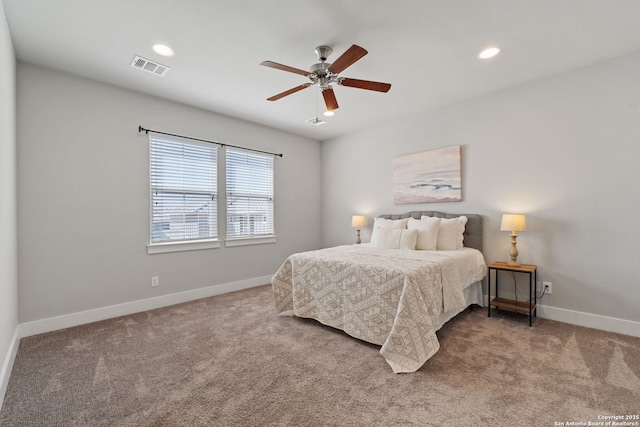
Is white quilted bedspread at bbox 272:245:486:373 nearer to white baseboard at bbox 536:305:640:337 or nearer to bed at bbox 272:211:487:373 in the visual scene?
bed at bbox 272:211:487:373

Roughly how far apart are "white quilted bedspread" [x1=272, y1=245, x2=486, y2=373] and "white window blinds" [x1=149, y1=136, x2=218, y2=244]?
62.4 inches

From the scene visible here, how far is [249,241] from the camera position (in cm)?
449

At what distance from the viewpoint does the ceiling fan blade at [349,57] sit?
195 cm

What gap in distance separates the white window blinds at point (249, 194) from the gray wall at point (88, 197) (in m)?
0.58

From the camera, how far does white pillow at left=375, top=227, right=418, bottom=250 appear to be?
3.47 m

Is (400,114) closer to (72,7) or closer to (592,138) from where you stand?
(592,138)

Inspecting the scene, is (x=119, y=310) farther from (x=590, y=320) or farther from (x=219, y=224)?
(x=590, y=320)

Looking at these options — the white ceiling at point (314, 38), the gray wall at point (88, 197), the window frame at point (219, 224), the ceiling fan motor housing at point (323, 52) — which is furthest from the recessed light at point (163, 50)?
the ceiling fan motor housing at point (323, 52)

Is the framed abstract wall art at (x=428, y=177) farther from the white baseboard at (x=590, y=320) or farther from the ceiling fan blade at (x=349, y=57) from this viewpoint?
the ceiling fan blade at (x=349, y=57)

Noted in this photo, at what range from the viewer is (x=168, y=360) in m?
2.23

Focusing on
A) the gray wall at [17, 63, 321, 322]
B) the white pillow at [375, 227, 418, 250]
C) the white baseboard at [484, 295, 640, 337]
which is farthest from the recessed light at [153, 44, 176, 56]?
the white baseboard at [484, 295, 640, 337]

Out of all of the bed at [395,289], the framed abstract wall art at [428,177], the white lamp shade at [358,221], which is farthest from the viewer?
the white lamp shade at [358,221]

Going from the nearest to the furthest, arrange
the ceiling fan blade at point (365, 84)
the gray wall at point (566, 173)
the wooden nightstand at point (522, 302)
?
the ceiling fan blade at point (365, 84), the gray wall at point (566, 173), the wooden nightstand at point (522, 302)

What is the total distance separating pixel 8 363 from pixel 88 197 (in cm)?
164
